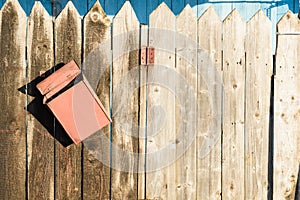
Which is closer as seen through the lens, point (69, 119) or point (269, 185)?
point (69, 119)

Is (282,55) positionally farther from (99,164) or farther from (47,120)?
(47,120)

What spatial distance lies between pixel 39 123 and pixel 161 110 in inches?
34.1

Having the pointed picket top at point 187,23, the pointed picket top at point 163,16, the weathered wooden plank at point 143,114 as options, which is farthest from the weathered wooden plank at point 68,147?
the pointed picket top at point 187,23

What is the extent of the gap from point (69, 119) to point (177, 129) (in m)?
0.77

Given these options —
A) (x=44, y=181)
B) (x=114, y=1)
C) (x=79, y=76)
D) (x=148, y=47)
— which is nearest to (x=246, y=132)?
(x=148, y=47)

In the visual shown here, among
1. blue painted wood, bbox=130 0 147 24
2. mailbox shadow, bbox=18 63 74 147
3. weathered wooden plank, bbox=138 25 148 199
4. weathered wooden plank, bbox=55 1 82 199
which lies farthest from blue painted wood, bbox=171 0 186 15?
mailbox shadow, bbox=18 63 74 147

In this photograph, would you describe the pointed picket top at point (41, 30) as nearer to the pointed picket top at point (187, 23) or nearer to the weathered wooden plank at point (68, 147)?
the weathered wooden plank at point (68, 147)

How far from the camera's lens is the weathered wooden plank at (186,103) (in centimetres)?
340

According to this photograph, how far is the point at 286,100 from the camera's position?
351cm

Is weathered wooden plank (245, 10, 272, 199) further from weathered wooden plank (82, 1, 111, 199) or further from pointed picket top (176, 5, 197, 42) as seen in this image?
weathered wooden plank (82, 1, 111, 199)

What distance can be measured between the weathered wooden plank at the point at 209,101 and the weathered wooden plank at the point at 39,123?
106 centimetres

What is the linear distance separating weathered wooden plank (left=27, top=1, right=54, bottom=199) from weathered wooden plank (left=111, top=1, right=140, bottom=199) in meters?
0.45

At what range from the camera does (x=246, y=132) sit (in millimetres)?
3494

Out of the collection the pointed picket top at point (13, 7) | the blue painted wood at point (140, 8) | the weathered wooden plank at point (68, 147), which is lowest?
the weathered wooden plank at point (68, 147)
